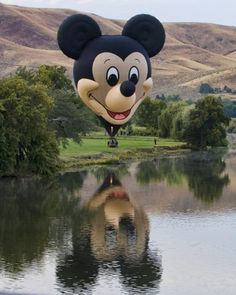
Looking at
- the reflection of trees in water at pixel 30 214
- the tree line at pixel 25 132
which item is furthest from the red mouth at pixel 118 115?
the tree line at pixel 25 132

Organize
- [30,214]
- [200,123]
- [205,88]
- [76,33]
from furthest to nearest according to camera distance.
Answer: [205,88] < [200,123] < [30,214] < [76,33]

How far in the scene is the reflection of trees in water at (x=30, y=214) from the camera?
77.9ft

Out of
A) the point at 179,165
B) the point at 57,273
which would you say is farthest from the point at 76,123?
the point at 57,273

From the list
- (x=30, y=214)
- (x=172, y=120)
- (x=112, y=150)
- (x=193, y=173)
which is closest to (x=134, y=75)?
(x=30, y=214)

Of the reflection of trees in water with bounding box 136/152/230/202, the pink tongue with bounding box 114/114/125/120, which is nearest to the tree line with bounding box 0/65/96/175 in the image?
the reflection of trees in water with bounding box 136/152/230/202

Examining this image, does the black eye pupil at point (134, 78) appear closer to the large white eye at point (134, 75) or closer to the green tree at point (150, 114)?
the large white eye at point (134, 75)

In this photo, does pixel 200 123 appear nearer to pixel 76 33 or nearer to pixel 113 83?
pixel 113 83

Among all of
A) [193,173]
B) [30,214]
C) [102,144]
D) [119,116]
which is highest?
[119,116]

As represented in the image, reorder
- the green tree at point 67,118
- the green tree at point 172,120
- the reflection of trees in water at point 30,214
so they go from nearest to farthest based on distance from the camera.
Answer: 1. the reflection of trees in water at point 30,214
2. the green tree at point 67,118
3. the green tree at point 172,120

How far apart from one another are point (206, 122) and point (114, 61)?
4640 cm

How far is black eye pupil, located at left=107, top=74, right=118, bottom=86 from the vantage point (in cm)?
1780

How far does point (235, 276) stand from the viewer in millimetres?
21031

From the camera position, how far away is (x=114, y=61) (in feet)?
58.7

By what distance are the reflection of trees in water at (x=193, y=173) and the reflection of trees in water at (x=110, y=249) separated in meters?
5.90
